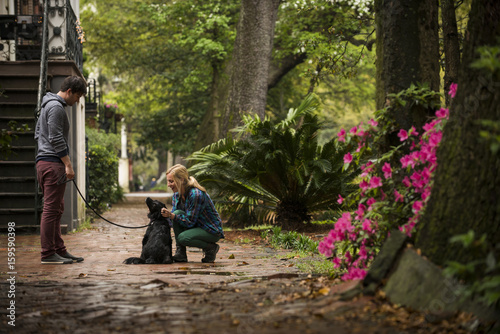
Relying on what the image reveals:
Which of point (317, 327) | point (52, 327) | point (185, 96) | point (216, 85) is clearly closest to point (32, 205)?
point (52, 327)

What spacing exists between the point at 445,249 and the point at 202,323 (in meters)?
1.54

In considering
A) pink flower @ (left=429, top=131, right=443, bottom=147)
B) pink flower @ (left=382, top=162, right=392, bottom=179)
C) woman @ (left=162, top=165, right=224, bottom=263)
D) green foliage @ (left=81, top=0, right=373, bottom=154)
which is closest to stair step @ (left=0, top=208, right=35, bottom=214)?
woman @ (left=162, top=165, right=224, bottom=263)

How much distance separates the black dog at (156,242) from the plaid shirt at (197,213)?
0.72 ft

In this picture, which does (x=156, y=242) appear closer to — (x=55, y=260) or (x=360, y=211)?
(x=55, y=260)

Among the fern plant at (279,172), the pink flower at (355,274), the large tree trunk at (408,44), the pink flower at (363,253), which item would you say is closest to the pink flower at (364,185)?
the pink flower at (363,253)

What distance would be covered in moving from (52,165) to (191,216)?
1672mm

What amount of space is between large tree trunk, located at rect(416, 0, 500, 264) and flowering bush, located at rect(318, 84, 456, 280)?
439 millimetres

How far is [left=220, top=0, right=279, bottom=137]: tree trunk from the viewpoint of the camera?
1424 centimetres

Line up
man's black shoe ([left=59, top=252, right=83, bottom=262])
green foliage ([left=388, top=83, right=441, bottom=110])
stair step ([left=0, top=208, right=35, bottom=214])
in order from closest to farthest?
green foliage ([left=388, top=83, right=441, bottom=110])
man's black shoe ([left=59, top=252, right=83, bottom=262])
stair step ([left=0, top=208, right=35, bottom=214])

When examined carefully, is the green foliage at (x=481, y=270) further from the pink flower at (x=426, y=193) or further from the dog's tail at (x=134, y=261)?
the dog's tail at (x=134, y=261)

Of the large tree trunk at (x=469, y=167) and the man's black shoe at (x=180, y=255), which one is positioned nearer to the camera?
the large tree trunk at (x=469, y=167)

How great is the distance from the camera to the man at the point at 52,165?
718 cm

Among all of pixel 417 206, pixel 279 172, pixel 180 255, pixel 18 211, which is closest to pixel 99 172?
pixel 18 211

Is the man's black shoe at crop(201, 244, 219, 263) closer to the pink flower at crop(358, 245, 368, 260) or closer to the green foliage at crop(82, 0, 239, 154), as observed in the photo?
the pink flower at crop(358, 245, 368, 260)
